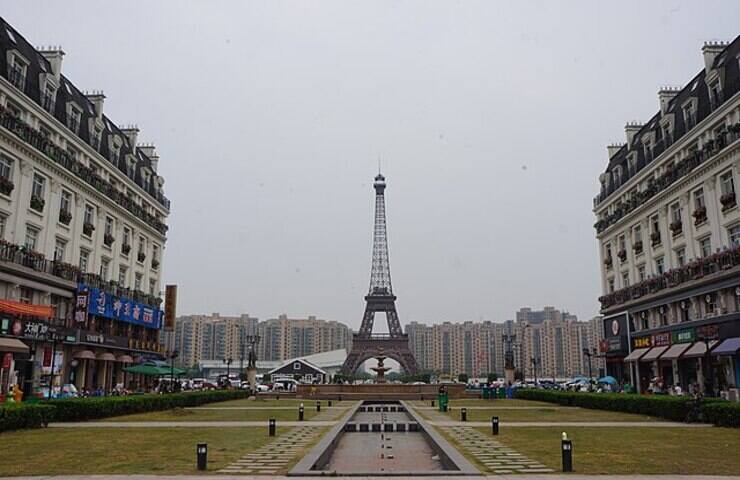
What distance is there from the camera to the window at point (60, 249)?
3572cm

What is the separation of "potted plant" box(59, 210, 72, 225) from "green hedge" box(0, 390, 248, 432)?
12.4 meters

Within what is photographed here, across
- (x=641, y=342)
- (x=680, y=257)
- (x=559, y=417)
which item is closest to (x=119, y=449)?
(x=559, y=417)

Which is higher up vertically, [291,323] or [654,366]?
[291,323]

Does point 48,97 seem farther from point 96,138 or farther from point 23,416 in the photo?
point 23,416

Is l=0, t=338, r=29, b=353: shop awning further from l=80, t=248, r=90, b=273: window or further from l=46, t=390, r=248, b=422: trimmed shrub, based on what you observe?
l=80, t=248, r=90, b=273: window

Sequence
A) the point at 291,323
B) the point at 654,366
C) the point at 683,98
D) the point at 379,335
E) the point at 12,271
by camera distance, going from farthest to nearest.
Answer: the point at 291,323
the point at 379,335
the point at 654,366
the point at 683,98
the point at 12,271

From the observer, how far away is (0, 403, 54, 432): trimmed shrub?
1827 centimetres

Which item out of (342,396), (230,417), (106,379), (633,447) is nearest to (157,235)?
(106,379)

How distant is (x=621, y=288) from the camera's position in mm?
46500

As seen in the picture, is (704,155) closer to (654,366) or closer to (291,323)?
(654,366)

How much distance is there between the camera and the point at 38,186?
33.7m

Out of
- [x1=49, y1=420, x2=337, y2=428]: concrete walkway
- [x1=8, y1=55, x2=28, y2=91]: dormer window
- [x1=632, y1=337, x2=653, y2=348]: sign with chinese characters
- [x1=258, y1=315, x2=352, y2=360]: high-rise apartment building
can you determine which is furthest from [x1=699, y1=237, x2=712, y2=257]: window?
[x1=258, y1=315, x2=352, y2=360]: high-rise apartment building

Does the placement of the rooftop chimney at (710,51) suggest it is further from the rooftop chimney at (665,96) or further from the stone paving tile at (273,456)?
the stone paving tile at (273,456)

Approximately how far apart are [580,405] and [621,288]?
51.0 ft
